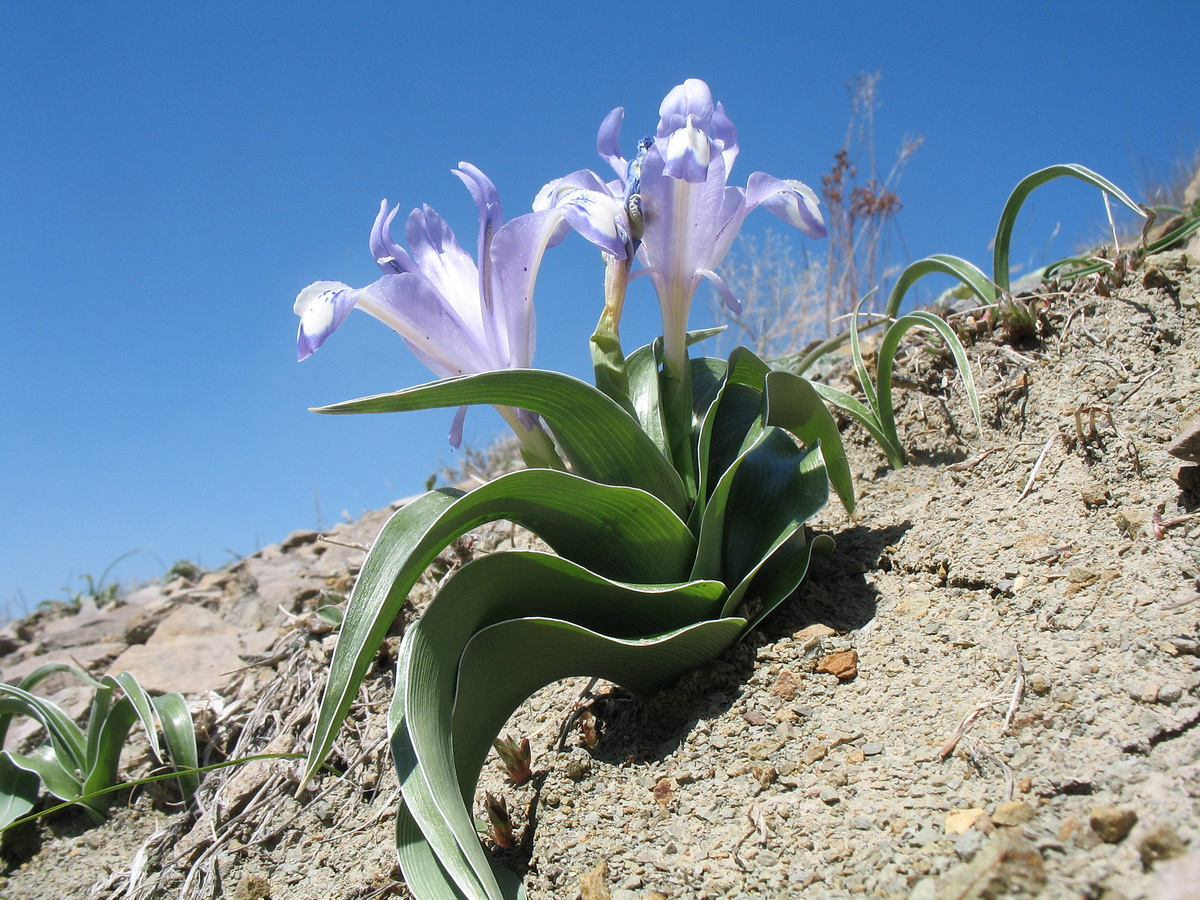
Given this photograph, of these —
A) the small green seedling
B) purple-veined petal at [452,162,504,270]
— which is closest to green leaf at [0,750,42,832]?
the small green seedling

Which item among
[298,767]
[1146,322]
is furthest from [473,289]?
[1146,322]

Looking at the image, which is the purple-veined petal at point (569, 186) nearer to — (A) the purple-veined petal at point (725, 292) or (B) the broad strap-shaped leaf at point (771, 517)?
(A) the purple-veined petal at point (725, 292)

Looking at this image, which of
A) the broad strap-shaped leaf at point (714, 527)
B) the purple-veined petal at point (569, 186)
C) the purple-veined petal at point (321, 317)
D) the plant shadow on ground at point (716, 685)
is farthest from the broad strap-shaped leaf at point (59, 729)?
the purple-veined petal at point (569, 186)

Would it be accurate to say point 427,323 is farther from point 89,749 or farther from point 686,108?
point 89,749

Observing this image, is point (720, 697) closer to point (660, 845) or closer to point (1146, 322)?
point (660, 845)

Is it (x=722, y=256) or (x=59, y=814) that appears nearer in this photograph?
(x=722, y=256)
